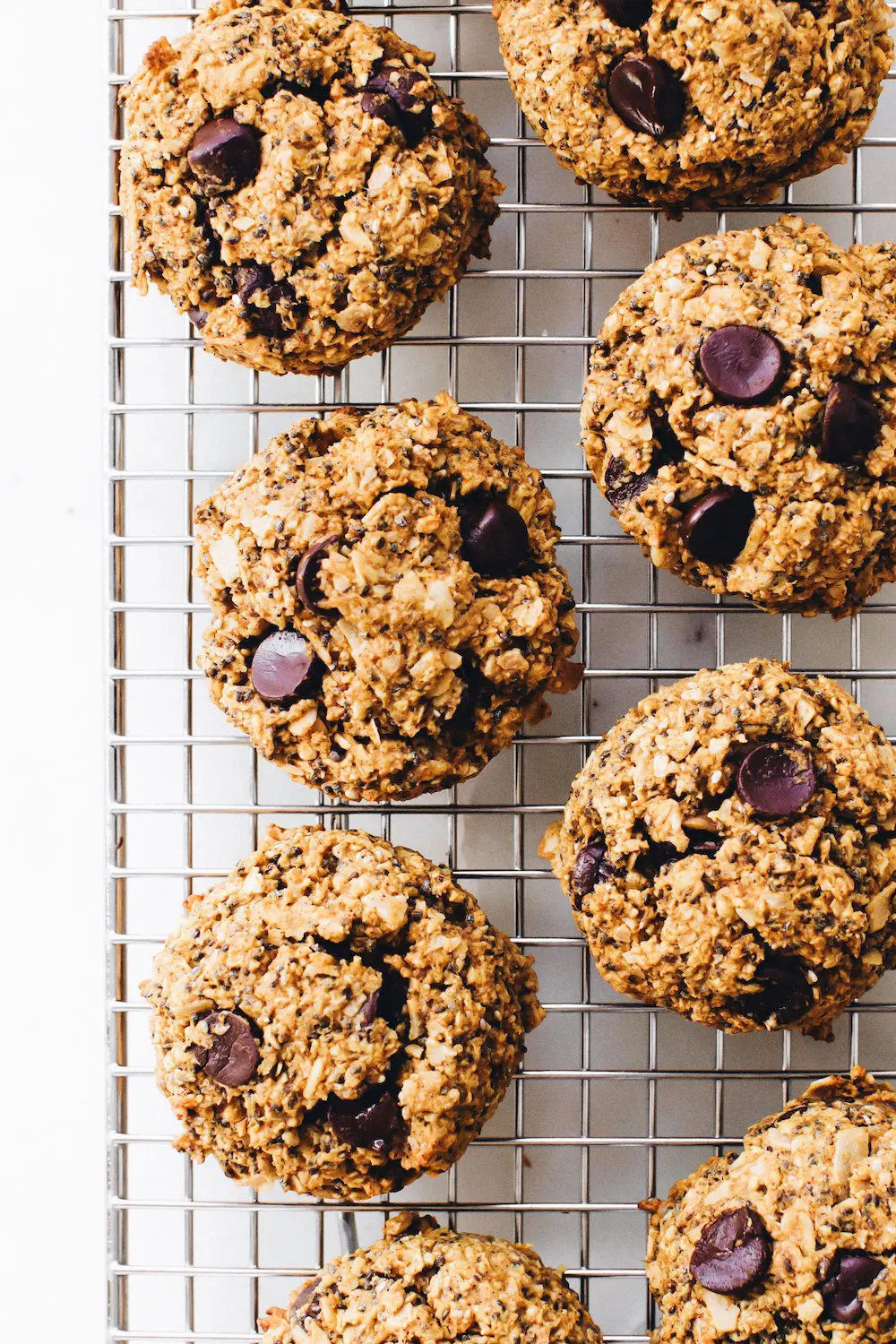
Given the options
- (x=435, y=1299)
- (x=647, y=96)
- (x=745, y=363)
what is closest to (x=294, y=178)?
(x=647, y=96)

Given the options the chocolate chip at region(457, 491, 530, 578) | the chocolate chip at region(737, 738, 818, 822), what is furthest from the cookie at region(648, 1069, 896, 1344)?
the chocolate chip at region(457, 491, 530, 578)

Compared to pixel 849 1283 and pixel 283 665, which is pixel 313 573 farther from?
pixel 849 1283

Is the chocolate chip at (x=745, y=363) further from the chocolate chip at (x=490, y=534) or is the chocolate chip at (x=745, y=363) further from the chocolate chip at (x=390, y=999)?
the chocolate chip at (x=390, y=999)

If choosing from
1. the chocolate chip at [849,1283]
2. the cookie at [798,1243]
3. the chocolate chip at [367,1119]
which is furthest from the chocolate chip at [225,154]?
the chocolate chip at [849,1283]

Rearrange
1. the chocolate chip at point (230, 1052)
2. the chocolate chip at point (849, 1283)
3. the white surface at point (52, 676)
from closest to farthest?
the chocolate chip at point (849, 1283) → the chocolate chip at point (230, 1052) → the white surface at point (52, 676)

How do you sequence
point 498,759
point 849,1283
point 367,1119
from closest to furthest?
point 849,1283 → point 367,1119 → point 498,759

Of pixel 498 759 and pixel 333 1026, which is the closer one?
pixel 333 1026

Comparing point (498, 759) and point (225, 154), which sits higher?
point (225, 154)

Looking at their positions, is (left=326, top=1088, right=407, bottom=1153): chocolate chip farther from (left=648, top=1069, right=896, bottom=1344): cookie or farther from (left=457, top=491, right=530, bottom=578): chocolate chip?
(left=457, top=491, right=530, bottom=578): chocolate chip
